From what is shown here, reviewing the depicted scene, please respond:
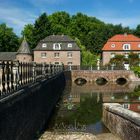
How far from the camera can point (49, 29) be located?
89.5m

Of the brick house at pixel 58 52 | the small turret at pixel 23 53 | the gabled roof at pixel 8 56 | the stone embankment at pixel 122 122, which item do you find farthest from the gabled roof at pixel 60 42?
the stone embankment at pixel 122 122

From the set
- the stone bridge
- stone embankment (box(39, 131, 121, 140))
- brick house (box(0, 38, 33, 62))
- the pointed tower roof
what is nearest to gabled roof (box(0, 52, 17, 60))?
brick house (box(0, 38, 33, 62))

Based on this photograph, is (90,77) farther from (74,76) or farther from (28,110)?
(28,110)

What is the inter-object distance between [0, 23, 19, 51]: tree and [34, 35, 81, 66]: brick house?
13.5 m

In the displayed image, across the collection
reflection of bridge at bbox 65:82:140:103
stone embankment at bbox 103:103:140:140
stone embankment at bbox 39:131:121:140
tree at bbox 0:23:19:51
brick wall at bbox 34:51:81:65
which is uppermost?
tree at bbox 0:23:19:51

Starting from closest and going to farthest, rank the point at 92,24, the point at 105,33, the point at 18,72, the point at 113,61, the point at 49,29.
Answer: the point at 18,72 < the point at 113,61 < the point at 49,29 < the point at 105,33 < the point at 92,24

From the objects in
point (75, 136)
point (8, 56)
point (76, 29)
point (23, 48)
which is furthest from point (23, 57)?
point (75, 136)

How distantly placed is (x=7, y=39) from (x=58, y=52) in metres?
17.2

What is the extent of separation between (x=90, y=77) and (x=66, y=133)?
4770 cm

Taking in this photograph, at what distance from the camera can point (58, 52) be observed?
77062 millimetres

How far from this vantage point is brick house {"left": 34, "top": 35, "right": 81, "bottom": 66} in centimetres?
7625

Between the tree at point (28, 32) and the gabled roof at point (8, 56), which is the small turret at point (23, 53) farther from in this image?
the tree at point (28, 32)

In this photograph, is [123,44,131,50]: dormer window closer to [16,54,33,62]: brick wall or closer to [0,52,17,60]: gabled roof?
[16,54,33,62]: brick wall

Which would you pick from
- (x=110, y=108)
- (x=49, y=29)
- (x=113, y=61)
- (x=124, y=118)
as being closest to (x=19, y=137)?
(x=124, y=118)
